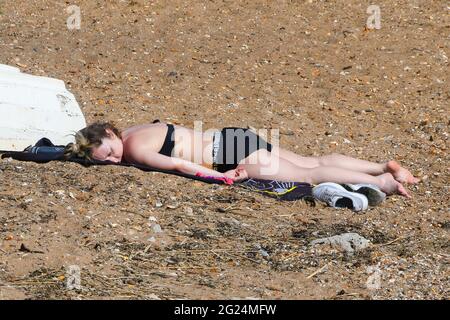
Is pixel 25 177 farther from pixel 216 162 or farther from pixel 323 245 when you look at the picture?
pixel 323 245

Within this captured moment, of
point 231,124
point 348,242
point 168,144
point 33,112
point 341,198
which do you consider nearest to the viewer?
point 348,242

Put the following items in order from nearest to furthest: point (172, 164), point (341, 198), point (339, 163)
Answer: point (341, 198), point (172, 164), point (339, 163)

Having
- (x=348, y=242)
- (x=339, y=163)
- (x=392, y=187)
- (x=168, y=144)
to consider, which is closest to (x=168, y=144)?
(x=168, y=144)

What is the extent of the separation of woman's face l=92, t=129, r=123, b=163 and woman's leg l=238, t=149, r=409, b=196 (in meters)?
0.83

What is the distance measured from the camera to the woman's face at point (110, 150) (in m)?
6.28

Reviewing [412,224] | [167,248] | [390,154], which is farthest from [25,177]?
[390,154]

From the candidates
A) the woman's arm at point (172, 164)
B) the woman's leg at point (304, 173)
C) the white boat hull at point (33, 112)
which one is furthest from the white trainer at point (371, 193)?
the white boat hull at point (33, 112)

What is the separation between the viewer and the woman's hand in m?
6.27

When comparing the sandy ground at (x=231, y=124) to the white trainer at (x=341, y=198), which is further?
the white trainer at (x=341, y=198)

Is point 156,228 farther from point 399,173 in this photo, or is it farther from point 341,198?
point 399,173

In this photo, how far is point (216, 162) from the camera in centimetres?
642

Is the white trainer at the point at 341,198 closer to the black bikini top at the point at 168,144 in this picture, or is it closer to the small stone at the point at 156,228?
the black bikini top at the point at 168,144

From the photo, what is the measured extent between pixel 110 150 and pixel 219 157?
0.74 meters

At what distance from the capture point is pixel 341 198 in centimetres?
593
